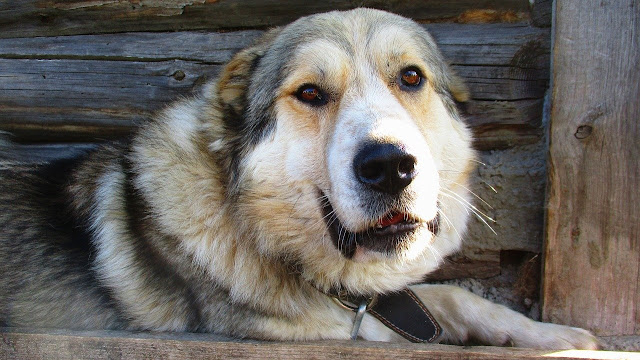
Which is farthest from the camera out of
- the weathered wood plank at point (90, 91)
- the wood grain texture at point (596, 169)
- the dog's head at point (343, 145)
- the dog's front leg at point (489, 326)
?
the weathered wood plank at point (90, 91)

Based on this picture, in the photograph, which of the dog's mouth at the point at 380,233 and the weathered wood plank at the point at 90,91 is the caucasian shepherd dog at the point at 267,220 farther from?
the weathered wood plank at the point at 90,91

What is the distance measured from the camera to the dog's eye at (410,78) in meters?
2.29

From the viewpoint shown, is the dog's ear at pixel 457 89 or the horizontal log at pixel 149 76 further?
the horizontal log at pixel 149 76

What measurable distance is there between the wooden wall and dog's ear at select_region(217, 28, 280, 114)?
70 cm

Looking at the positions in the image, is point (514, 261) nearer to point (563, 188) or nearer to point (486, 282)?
point (486, 282)

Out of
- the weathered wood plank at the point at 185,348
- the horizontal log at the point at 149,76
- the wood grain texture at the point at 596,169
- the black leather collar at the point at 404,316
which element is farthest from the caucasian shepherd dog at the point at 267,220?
the horizontal log at the point at 149,76

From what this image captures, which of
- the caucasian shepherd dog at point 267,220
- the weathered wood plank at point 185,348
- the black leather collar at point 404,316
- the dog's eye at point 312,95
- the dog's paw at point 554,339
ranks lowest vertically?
the dog's paw at point 554,339

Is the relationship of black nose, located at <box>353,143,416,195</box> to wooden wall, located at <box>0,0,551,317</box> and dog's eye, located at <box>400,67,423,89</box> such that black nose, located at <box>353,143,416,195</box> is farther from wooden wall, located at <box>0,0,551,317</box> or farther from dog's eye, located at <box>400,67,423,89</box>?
wooden wall, located at <box>0,0,551,317</box>

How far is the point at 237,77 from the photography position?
246cm

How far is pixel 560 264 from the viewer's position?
2635 mm

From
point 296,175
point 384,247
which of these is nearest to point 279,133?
point 296,175

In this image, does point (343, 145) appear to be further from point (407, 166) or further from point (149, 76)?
point (149, 76)

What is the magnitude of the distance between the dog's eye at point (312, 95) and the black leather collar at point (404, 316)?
0.86 metres

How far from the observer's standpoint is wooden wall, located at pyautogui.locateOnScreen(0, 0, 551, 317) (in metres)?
2.99
